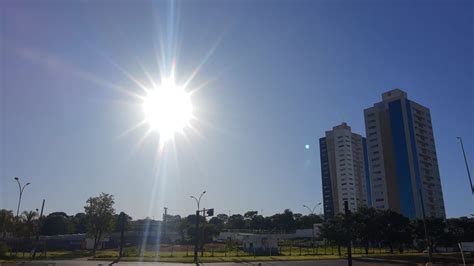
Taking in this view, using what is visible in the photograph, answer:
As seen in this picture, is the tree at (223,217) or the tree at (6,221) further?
the tree at (223,217)

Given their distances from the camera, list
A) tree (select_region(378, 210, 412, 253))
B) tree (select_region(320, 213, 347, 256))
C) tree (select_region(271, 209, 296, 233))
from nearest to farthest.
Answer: tree (select_region(320, 213, 347, 256))
tree (select_region(378, 210, 412, 253))
tree (select_region(271, 209, 296, 233))

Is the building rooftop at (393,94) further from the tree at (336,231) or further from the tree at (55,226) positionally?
the tree at (55,226)

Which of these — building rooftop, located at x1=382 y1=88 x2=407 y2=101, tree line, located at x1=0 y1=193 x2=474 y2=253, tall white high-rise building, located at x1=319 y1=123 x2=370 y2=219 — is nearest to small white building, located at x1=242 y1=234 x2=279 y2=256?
tree line, located at x1=0 y1=193 x2=474 y2=253

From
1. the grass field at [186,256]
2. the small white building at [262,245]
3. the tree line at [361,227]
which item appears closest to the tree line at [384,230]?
the tree line at [361,227]

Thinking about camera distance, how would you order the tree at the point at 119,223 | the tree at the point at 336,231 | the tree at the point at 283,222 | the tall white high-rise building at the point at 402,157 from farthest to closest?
Result: 1. the tree at the point at 283,222
2. the tall white high-rise building at the point at 402,157
3. the tree at the point at 119,223
4. the tree at the point at 336,231

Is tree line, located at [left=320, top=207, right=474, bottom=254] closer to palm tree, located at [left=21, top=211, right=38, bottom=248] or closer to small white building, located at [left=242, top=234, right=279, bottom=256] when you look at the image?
small white building, located at [left=242, top=234, right=279, bottom=256]

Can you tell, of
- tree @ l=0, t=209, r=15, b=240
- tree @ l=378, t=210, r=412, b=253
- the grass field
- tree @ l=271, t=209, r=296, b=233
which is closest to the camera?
the grass field

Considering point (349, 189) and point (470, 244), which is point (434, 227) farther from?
point (349, 189)

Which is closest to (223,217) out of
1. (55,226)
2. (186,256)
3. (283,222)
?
(283,222)

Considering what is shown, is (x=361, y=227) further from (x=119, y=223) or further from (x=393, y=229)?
(x=119, y=223)

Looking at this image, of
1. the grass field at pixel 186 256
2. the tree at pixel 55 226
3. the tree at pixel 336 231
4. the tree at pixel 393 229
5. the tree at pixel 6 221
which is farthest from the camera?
the tree at pixel 55 226

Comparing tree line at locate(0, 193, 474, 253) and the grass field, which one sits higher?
tree line at locate(0, 193, 474, 253)

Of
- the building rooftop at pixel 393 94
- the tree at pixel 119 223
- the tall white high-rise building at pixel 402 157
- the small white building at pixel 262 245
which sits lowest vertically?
the small white building at pixel 262 245

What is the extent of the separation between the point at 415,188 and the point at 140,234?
7662cm
